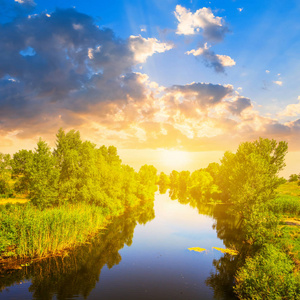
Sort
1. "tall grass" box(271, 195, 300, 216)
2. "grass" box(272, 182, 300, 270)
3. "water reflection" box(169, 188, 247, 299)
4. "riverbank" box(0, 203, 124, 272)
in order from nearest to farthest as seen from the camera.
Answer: "water reflection" box(169, 188, 247, 299)
"grass" box(272, 182, 300, 270)
"riverbank" box(0, 203, 124, 272)
"tall grass" box(271, 195, 300, 216)

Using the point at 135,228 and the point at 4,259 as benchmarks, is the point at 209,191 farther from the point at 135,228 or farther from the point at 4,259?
the point at 4,259

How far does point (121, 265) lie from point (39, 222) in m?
12.4

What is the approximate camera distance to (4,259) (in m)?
25.1

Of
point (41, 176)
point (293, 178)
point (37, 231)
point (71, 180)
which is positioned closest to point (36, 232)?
point (37, 231)

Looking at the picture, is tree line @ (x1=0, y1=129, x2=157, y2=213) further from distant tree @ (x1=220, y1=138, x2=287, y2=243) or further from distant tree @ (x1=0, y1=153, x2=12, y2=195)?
distant tree @ (x1=220, y1=138, x2=287, y2=243)

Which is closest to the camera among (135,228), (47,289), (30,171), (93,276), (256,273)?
(256,273)

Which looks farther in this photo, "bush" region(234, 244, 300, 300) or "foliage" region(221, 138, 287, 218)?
"foliage" region(221, 138, 287, 218)

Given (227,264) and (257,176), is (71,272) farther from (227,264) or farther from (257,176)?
(257,176)

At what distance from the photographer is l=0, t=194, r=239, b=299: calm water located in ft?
70.3

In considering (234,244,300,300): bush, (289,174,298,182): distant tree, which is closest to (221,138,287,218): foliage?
(234,244,300,300): bush

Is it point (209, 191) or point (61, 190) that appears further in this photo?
point (209, 191)

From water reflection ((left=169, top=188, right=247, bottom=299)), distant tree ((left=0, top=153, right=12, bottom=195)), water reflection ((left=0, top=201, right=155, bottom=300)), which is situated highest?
distant tree ((left=0, top=153, right=12, bottom=195))

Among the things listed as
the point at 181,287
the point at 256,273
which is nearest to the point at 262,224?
the point at 256,273

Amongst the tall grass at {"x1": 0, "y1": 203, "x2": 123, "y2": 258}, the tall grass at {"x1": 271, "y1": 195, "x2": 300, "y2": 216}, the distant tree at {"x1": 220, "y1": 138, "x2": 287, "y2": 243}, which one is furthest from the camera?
the tall grass at {"x1": 271, "y1": 195, "x2": 300, "y2": 216}
